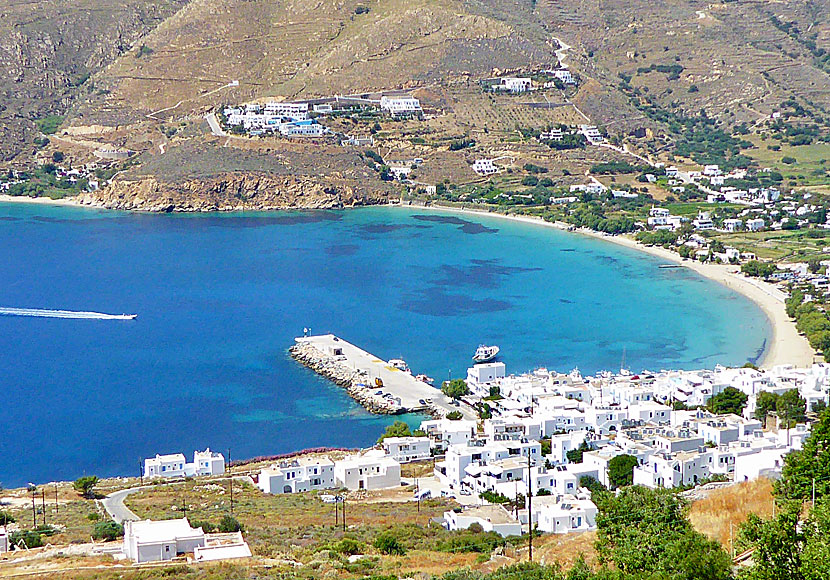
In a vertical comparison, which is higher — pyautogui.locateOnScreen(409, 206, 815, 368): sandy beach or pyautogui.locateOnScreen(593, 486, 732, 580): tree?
pyautogui.locateOnScreen(409, 206, 815, 368): sandy beach

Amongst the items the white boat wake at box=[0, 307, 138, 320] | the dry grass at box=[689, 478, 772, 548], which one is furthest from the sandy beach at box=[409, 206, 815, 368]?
the white boat wake at box=[0, 307, 138, 320]

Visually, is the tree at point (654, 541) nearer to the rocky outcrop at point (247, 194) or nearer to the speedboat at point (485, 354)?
the speedboat at point (485, 354)

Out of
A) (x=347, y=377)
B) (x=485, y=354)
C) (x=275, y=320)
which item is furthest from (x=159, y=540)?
(x=275, y=320)

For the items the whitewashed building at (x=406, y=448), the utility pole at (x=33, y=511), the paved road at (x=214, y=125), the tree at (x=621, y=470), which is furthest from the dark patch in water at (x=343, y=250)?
the tree at (x=621, y=470)

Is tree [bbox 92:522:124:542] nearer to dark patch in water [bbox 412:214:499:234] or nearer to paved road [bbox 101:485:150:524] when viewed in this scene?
paved road [bbox 101:485:150:524]

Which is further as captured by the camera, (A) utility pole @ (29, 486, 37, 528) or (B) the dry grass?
(A) utility pole @ (29, 486, 37, 528)

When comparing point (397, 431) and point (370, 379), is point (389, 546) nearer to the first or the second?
point (397, 431)
